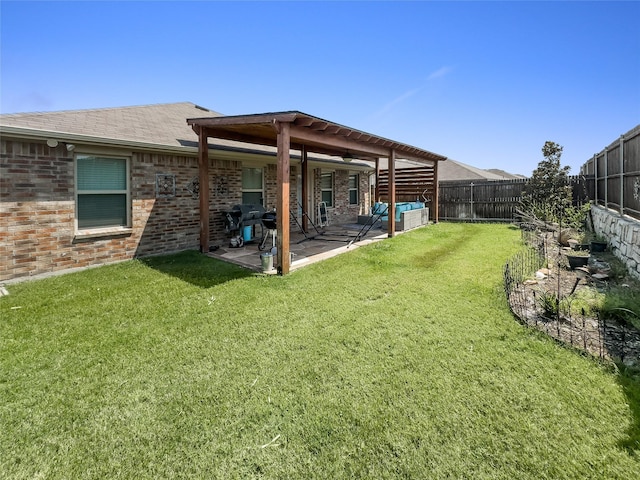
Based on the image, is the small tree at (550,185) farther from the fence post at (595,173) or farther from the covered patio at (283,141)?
the covered patio at (283,141)

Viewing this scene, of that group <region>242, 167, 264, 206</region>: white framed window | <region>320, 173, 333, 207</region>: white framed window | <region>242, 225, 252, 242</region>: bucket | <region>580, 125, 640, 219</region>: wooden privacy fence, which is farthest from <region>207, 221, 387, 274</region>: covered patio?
<region>580, 125, 640, 219</region>: wooden privacy fence

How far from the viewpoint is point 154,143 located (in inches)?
281

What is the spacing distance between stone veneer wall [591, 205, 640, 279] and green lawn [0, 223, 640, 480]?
2.92 m

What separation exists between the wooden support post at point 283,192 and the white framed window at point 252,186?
3973 mm

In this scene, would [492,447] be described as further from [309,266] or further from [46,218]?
[46,218]

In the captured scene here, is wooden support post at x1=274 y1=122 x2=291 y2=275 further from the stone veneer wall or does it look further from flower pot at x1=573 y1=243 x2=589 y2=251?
flower pot at x1=573 y1=243 x2=589 y2=251

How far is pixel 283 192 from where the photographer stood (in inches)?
239

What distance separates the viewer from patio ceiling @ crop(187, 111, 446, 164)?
20.4 feet

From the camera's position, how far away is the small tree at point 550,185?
12.6 metres

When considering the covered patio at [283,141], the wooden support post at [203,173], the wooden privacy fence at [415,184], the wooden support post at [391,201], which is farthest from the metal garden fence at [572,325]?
the wooden privacy fence at [415,184]

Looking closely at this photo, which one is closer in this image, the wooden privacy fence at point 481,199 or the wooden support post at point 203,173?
the wooden support post at point 203,173

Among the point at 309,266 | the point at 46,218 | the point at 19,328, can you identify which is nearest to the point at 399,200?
the point at 309,266

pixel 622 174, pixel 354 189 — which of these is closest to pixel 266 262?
pixel 622 174

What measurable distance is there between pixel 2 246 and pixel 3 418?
4.62 m
